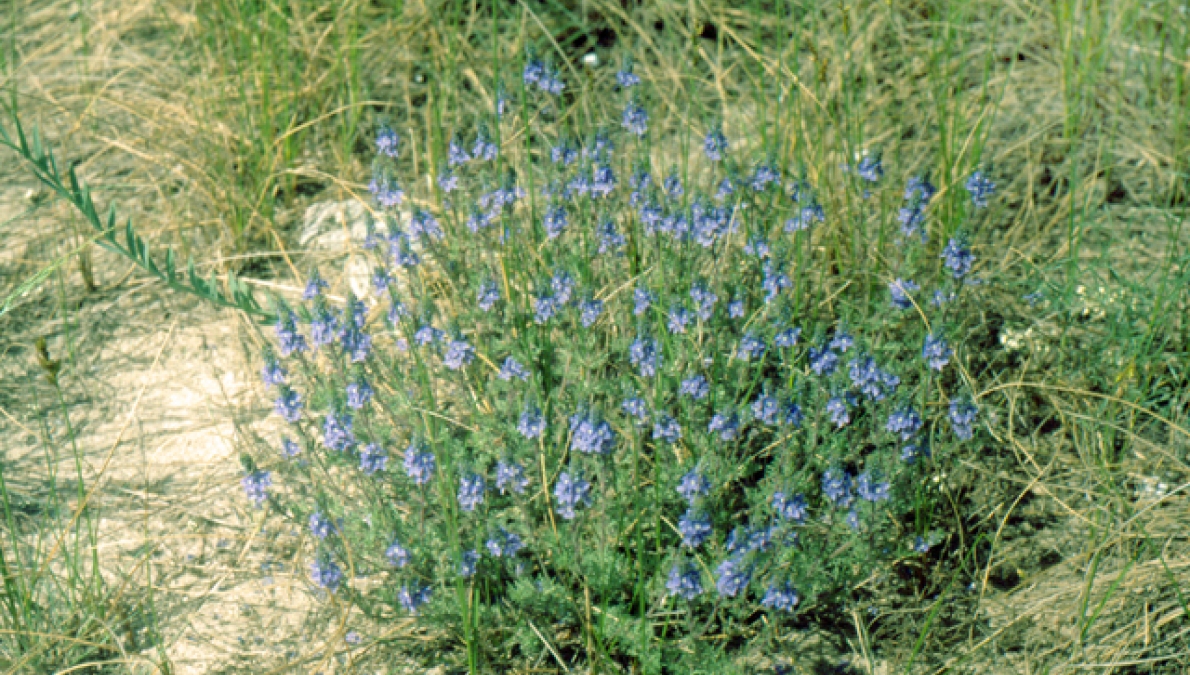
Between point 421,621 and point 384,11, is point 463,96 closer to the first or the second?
point 384,11

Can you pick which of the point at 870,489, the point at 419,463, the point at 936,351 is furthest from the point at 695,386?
the point at 419,463

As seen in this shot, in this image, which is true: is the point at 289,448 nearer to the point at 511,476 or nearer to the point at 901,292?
the point at 511,476

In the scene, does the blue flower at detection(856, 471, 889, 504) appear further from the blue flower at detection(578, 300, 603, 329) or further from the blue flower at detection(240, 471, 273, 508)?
the blue flower at detection(240, 471, 273, 508)

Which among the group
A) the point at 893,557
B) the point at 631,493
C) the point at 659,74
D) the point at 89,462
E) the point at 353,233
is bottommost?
the point at 893,557

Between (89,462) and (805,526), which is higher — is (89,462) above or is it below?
above

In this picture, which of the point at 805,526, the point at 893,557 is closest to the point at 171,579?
the point at 805,526

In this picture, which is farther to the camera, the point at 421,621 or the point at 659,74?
the point at 659,74

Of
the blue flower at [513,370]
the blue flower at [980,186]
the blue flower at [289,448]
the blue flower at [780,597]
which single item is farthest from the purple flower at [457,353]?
the blue flower at [980,186]
